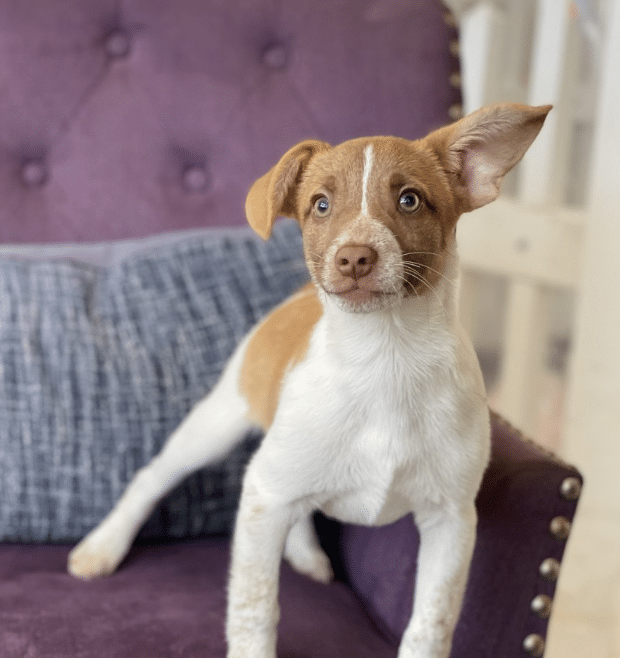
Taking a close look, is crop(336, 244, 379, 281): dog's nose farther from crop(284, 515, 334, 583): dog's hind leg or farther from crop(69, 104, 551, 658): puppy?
crop(284, 515, 334, 583): dog's hind leg

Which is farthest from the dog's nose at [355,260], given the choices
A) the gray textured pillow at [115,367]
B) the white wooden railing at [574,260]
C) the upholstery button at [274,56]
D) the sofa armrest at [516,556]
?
the white wooden railing at [574,260]

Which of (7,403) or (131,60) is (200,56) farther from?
(7,403)

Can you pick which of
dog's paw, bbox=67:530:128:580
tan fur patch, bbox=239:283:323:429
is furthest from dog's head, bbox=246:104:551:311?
dog's paw, bbox=67:530:128:580

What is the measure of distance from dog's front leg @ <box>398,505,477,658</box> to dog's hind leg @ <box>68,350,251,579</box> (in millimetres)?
318

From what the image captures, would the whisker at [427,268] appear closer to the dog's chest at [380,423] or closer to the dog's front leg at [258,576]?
the dog's chest at [380,423]

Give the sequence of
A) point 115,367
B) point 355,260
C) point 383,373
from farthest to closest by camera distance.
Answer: point 115,367, point 383,373, point 355,260

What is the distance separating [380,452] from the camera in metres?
0.76

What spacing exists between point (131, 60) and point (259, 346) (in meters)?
0.63

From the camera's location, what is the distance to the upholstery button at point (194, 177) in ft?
4.61

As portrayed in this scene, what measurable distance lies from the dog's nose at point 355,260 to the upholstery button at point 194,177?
805 millimetres

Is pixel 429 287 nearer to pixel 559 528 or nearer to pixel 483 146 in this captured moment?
pixel 483 146

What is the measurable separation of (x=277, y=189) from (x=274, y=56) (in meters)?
0.73

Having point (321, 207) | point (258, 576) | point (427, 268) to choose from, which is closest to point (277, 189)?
point (321, 207)

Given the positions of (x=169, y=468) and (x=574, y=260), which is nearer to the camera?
(x=169, y=468)
